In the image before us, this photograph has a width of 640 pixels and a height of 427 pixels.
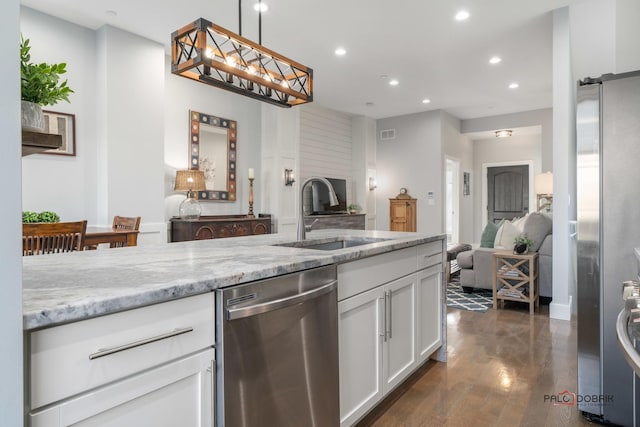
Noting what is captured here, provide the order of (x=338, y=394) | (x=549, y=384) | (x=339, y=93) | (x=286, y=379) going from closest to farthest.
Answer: (x=286, y=379) < (x=338, y=394) < (x=549, y=384) < (x=339, y=93)

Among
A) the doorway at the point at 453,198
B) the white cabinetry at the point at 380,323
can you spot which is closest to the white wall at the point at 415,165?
the doorway at the point at 453,198

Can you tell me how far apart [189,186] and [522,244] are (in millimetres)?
3878

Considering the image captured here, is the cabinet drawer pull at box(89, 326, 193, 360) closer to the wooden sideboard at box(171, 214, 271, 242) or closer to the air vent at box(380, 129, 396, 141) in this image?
the wooden sideboard at box(171, 214, 271, 242)

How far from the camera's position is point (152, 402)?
37.8 inches

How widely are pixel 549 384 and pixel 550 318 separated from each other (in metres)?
1.61

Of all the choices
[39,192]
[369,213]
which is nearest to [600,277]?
[39,192]

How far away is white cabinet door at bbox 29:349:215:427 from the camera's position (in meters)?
0.81

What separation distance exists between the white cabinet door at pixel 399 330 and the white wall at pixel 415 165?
5223 mm

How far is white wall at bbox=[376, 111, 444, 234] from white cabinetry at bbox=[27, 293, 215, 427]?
260 inches

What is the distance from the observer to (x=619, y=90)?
1.76 metres

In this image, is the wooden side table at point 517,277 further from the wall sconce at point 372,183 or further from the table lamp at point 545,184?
the wall sconce at point 372,183

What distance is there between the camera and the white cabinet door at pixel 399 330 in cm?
193

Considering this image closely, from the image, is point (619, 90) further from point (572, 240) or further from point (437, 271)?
point (572, 240)

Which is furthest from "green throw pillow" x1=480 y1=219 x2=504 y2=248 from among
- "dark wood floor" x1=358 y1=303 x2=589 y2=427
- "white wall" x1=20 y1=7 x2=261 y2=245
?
"white wall" x1=20 y1=7 x2=261 y2=245
